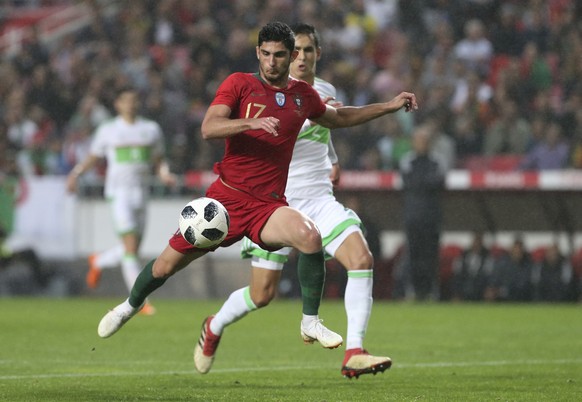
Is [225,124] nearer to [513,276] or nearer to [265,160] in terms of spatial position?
[265,160]

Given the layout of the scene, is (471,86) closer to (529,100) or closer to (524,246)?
(529,100)

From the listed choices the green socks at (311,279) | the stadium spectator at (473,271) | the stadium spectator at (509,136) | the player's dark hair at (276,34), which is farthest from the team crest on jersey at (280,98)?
the stadium spectator at (509,136)

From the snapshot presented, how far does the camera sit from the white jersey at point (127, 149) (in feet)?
52.0

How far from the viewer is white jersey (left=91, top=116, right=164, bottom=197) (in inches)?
624

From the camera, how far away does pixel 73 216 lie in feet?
64.7

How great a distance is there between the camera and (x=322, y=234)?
8945 mm

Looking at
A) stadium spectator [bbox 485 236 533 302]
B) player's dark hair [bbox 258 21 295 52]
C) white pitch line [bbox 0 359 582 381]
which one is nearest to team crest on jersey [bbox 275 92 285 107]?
player's dark hair [bbox 258 21 295 52]

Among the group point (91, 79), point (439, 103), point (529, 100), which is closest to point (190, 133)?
point (91, 79)

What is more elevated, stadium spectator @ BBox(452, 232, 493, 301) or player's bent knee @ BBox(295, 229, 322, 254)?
player's bent knee @ BBox(295, 229, 322, 254)

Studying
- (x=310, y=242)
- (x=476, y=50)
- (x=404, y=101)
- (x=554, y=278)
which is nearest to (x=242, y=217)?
(x=310, y=242)

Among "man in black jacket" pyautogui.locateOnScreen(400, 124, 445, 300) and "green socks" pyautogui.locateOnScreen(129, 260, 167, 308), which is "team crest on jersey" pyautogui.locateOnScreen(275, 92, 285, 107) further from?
"man in black jacket" pyautogui.locateOnScreen(400, 124, 445, 300)

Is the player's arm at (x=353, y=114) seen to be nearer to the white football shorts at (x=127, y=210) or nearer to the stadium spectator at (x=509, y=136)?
the white football shorts at (x=127, y=210)

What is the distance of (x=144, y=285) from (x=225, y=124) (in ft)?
5.00

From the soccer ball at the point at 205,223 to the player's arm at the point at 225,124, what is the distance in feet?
1.75
